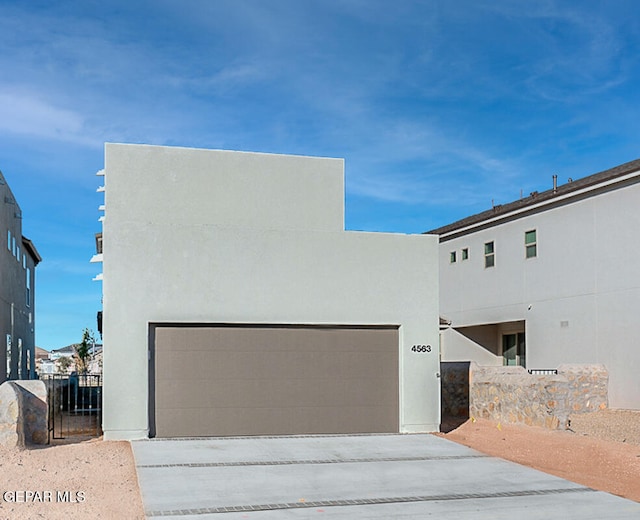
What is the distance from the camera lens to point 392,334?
16.5 m

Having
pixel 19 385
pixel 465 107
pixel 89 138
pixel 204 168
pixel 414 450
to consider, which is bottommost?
pixel 414 450

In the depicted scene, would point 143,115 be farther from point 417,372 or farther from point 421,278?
point 417,372

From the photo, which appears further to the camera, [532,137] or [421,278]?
[532,137]

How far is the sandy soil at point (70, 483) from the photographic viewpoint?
9.05 meters

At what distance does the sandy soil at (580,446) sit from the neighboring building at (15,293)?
55.5 feet

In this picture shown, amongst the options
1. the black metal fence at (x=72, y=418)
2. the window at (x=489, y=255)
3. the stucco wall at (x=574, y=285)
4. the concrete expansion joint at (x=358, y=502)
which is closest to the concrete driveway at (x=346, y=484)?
the concrete expansion joint at (x=358, y=502)

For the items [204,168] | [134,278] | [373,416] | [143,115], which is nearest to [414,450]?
[373,416]

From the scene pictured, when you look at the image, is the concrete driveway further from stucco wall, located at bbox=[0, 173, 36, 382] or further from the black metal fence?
stucco wall, located at bbox=[0, 173, 36, 382]

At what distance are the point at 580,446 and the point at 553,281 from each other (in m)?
8.29

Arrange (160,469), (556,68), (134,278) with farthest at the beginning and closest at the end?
(556,68) → (134,278) → (160,469)

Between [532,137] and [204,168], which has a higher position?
[532,137]

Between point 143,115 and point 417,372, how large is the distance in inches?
346

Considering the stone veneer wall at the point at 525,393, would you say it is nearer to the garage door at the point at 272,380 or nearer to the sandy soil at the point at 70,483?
the garage door at the point at 272,380

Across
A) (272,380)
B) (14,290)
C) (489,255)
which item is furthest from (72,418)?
(489,255)
